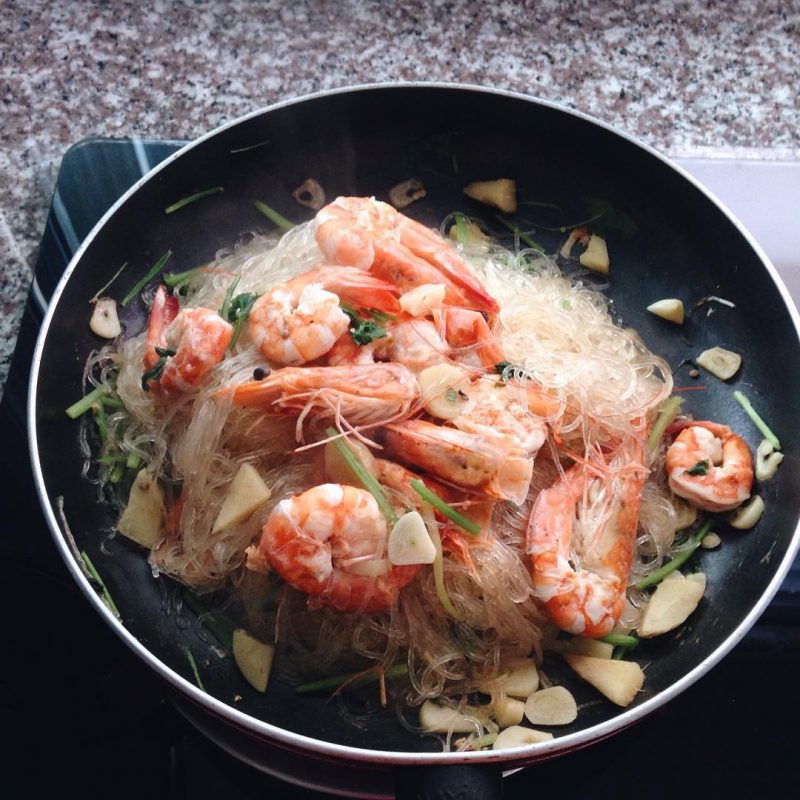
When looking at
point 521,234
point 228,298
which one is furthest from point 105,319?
point 521,234

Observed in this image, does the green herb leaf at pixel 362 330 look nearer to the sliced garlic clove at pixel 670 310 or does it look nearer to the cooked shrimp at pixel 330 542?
the cooked shrimp at pixel 330 542

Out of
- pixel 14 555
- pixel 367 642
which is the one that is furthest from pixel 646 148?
pixel 14 555

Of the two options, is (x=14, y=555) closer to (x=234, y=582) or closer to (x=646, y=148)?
(x=234, y=582)

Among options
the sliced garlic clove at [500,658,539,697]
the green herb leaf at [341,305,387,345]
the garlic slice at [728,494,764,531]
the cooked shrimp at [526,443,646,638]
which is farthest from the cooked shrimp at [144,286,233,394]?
the garlic slice at [728,494,764,531]

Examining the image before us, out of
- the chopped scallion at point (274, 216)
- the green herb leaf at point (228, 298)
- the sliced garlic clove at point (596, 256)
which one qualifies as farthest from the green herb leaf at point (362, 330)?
the sliced garlic clove at point (596, 256)

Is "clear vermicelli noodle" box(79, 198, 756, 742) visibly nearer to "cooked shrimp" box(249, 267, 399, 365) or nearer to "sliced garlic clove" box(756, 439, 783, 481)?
"cooked shrimp" box(249, 267, 399, 365)

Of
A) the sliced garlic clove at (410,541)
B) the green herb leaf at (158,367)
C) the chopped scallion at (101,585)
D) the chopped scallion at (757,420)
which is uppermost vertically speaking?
the green herb leaf at (158,367)
